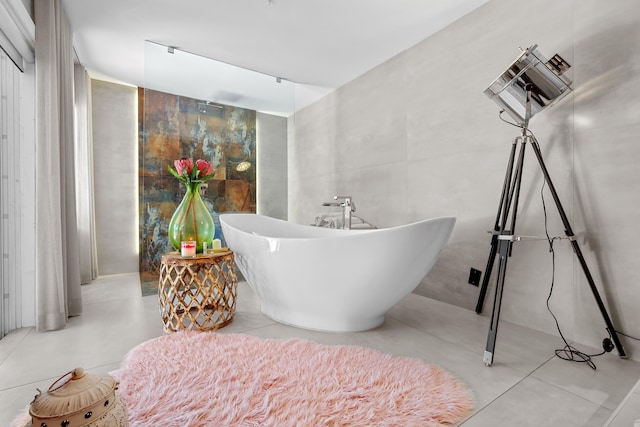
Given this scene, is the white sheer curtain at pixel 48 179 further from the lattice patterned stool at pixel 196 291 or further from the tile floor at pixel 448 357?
the lattice patterned stool at pixel 196 291

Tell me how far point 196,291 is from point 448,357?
58.3 inches

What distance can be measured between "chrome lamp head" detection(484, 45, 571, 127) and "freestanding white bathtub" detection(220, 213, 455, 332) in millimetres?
747

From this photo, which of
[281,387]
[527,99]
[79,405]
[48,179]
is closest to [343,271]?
[281,387]

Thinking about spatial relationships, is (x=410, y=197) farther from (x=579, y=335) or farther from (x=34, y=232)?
(x=34, y=232)

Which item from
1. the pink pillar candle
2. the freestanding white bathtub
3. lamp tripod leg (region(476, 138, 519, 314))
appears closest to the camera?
the freestanding white bathtub

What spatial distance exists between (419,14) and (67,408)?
291cm

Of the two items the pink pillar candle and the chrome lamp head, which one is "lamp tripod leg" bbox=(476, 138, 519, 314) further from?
the pink pillar candle

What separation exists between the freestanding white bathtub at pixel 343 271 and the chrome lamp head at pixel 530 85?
75 cm

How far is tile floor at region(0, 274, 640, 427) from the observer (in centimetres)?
117

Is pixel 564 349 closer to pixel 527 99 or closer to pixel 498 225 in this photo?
pixel 498 225

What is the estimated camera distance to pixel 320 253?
1.76 m

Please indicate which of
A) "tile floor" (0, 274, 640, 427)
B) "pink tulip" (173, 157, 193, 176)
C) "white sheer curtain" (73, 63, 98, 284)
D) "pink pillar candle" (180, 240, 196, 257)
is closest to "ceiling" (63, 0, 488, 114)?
"white sheer curtain" (73, 63, 98, 284)

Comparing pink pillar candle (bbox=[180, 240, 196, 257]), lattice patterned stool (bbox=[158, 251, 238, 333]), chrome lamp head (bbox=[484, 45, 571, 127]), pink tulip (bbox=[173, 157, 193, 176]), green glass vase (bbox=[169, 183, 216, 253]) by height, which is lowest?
lattice patterned stool (bbox=[158, 251, 238, 333])

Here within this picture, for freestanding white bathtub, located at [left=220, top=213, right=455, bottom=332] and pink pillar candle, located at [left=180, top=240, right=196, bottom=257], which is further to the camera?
pink pillar candle, located at [left=180, top=240, right=196, bottom=257]
